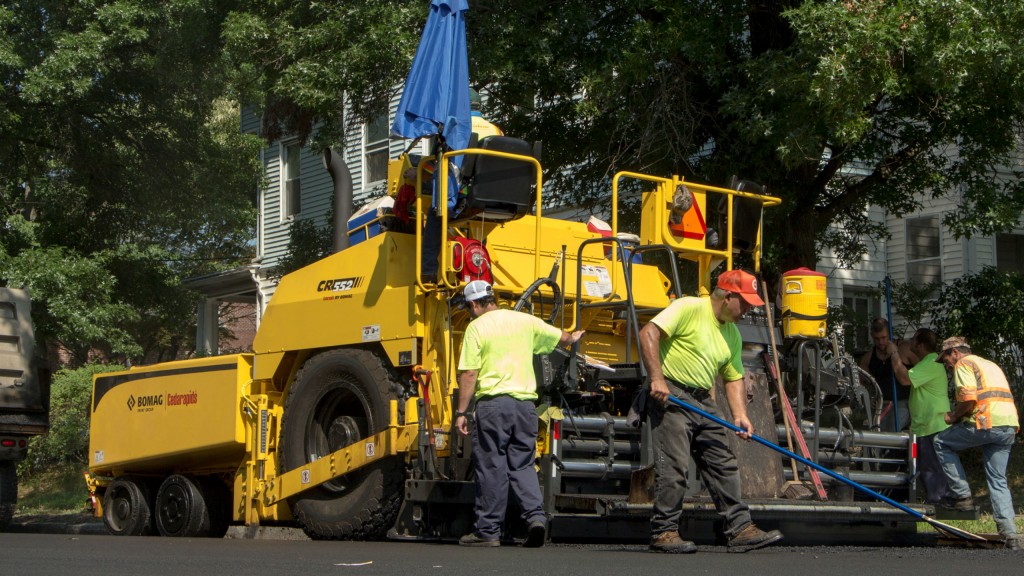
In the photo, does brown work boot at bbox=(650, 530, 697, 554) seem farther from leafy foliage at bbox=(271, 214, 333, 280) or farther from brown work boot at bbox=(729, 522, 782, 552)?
leafy foliage at bbox=(271, 214, 333, 280)

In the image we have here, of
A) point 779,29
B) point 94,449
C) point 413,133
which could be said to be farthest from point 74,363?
point 413,133

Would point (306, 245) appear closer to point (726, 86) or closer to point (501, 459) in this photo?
point (726, 86)

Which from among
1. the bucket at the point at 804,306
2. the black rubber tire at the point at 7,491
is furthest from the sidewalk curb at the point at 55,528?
the bucket at the point at 804,306

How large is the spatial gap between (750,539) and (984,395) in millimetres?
3264

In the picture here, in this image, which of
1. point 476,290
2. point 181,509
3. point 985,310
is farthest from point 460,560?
point 985,310

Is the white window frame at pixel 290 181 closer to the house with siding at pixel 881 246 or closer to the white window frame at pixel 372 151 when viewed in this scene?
the house with siding at pixel 881 246

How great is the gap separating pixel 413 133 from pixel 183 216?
Result: 13219 mm

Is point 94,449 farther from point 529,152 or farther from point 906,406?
point 906,406

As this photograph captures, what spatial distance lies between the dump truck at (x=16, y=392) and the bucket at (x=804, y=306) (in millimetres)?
7895

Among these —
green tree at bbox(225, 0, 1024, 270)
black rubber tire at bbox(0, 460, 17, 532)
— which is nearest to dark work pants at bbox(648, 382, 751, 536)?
green tree at bbox(225, 0, 1024, 270)

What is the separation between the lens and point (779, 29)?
13.4 metres

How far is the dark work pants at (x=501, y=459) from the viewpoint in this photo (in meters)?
8.16

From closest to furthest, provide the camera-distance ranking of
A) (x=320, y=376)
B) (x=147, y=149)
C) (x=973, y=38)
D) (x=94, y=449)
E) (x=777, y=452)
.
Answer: (x=777, y=452)
(x=320, y=376)
(x=973, y=38)
(x=94, y=449)
(x=147, y=149)

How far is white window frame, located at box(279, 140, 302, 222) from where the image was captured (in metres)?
27.1
